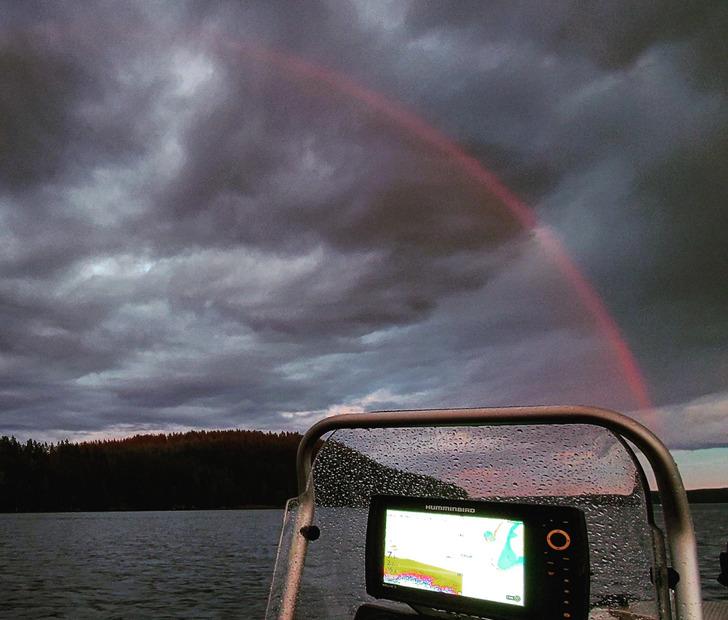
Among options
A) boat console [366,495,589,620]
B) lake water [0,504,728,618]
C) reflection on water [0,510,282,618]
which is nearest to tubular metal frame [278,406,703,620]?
boat console [366,495,589,620]

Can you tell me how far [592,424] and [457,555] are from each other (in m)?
0.45

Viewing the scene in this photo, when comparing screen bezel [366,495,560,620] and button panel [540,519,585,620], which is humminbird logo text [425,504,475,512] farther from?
button panel [540,519,585,620]

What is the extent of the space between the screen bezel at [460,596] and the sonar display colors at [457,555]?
0.04 feet

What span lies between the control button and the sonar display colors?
0.06 meters

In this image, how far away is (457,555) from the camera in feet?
5.26

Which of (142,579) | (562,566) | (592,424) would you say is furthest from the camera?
(142,579)

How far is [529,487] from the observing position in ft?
5.51

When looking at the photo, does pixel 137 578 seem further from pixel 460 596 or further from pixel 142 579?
pixel 460 596

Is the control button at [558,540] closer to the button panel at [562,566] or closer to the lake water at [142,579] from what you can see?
the button panel at [562,566]

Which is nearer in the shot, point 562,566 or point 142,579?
point 562,566

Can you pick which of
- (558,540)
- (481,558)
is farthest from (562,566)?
(481,558)

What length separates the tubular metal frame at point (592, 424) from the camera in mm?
1550

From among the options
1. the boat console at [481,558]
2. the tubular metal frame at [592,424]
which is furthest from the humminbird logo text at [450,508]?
the tubular metal frame at [592,424]

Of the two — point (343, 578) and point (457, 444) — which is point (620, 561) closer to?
point (457, 444)
